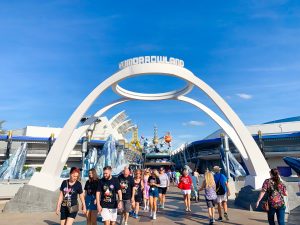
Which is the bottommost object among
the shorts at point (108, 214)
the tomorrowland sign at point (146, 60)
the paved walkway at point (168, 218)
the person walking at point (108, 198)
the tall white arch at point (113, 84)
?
the paved walkway at point (168, 218)

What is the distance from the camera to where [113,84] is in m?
13.7

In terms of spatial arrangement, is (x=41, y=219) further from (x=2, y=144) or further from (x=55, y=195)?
(x=2, y=144)

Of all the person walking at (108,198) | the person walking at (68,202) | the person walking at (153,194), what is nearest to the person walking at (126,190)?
the person walking at (108,198)

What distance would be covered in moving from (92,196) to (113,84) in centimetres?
818

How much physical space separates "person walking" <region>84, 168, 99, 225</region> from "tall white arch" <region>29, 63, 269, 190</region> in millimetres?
5446

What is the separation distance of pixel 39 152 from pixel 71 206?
4915cm

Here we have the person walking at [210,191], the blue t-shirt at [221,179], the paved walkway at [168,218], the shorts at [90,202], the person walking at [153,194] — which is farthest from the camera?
the person walking at [153,194]

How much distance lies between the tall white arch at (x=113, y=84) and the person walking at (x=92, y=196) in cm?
545

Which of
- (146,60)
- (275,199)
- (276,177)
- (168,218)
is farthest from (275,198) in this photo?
(146,60)

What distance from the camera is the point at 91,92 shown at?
44.3 feet

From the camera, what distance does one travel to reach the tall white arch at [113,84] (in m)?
11.4

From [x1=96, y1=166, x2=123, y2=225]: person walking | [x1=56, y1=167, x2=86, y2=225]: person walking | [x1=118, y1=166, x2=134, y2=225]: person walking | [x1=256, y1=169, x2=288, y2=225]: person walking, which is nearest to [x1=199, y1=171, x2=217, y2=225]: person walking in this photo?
[x1=256, y1=169, x2=288, y2=225]: person walking

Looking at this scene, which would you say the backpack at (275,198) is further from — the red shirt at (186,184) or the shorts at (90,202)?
the red shirt at (186,184)

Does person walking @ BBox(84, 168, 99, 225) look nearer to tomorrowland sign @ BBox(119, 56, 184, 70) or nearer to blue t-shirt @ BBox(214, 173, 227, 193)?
blue t-shirt @ BBox(214, 173, 227, 193)
